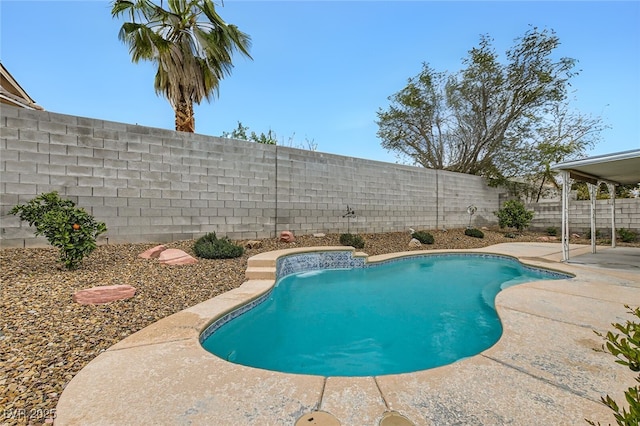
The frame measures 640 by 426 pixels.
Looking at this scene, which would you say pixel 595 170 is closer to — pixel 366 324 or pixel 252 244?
pixel 366 324

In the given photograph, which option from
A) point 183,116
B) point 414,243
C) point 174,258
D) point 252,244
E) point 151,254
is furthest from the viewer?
point 414,243

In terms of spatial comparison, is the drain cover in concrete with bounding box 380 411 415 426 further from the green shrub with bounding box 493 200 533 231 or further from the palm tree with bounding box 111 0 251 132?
the green shrub with bounding box 493 200 533 231

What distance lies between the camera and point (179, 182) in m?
6.16

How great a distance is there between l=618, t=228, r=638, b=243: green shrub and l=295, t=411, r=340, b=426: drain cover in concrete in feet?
42.3

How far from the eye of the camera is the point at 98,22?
243 inches

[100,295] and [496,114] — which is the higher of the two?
[496,114]

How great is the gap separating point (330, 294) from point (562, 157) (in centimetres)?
1414

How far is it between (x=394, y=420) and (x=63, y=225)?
445 cm

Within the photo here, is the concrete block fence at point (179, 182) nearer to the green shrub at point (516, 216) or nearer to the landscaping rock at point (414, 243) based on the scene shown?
the landscaping rock at point (414, 243)

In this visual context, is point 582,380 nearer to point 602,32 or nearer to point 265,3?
point 602,32

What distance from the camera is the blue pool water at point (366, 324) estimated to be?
2699 millimetres

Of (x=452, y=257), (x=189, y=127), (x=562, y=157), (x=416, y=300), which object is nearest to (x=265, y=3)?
(x=189, y=127)

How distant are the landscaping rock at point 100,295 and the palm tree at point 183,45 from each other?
508 cm

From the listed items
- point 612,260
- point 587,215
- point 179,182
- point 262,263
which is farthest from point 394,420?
point 587,215
